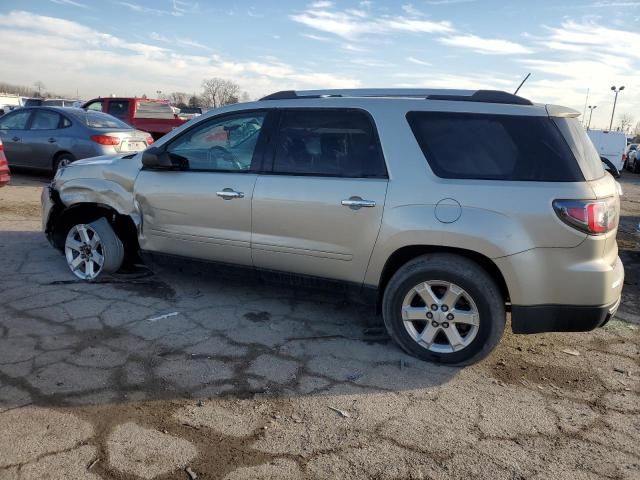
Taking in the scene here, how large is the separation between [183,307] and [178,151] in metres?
1.34

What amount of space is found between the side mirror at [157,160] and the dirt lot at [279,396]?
3.80 ft

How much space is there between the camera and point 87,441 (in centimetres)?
265

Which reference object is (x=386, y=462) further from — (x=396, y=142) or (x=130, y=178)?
(x=130, y=178)

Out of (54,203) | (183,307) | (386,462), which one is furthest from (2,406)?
(54,203)

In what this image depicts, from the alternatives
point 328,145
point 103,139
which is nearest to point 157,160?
point 328,145

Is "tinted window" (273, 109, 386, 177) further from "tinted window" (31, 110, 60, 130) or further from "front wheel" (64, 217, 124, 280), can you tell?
"tinted window" (31, 110, 60, 130)

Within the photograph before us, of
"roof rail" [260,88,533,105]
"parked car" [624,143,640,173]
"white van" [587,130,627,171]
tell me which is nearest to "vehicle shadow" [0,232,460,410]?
"roof rail" [260,88,533,105]

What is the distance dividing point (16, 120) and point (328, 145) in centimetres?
965

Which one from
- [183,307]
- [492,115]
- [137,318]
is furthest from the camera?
[183,307]

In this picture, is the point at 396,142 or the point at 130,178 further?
the point at 130,178

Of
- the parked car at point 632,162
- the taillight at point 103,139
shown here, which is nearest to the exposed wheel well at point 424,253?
the taillight at point 103,139

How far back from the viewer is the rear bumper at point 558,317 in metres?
3.28

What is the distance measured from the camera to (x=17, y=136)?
10797 mm

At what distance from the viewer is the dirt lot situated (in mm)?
2562
